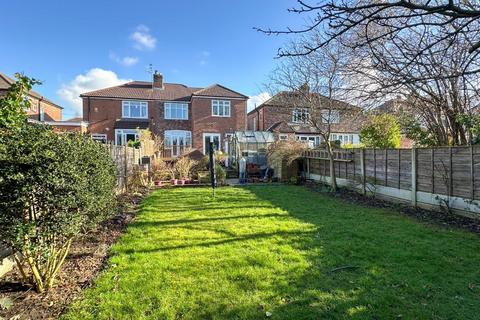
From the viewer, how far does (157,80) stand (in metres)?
29.5

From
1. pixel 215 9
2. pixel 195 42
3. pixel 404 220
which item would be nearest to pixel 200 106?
pixel 195 42

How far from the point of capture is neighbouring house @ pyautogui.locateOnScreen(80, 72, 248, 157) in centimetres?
2628

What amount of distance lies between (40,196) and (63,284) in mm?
1335

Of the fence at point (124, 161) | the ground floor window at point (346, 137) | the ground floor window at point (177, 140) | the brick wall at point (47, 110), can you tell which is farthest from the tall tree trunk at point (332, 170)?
the brick wall at point (47, 110)

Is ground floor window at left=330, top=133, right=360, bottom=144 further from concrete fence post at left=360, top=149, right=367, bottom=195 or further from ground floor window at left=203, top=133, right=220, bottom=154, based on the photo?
concrete fence post at left=360, top=149, right=367, bottom=195

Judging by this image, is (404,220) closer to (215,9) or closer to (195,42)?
(215,9)

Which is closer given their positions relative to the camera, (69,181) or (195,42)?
(69,181)

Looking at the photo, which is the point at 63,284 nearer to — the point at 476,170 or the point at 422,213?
the point at 422,213

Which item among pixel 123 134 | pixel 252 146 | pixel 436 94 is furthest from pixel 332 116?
pixel 123 134

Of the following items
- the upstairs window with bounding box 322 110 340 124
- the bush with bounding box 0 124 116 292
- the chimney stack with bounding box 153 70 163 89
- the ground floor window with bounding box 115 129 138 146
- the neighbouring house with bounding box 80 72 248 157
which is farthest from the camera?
the chimney stack with bounding box 153 70 163 89

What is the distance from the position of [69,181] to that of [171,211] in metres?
4.90

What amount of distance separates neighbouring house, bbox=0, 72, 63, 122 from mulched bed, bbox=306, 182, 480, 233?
25.3 m

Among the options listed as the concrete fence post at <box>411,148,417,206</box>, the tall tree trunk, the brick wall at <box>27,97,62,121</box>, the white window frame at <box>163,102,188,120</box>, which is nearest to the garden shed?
the tall tree trunk

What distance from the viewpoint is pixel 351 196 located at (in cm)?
1067
